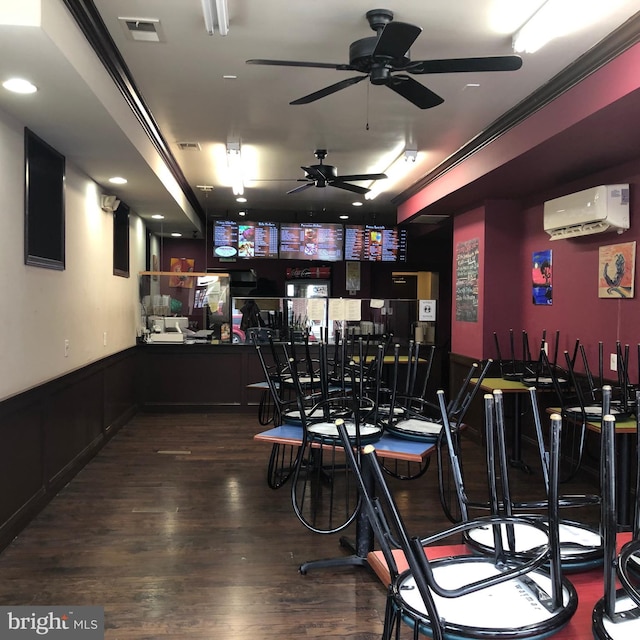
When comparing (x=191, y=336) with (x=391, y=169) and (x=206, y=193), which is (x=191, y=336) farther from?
(x=391, y=169)

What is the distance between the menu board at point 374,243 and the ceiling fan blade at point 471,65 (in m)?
4.88

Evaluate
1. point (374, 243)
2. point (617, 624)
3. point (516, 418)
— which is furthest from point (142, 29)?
point (374, 243)

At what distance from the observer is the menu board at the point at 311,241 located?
7.46 metres

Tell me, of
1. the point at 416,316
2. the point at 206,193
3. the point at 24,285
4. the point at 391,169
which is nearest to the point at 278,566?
the point at 24,285

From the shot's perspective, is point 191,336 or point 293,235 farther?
point 293,235

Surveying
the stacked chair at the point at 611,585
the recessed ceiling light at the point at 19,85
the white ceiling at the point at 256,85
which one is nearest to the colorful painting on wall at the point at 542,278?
the white ceiling at the point at 256,85

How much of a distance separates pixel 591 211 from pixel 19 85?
3663 millimetres

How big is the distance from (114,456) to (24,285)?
78.2 inches

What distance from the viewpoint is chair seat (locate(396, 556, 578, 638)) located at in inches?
36.7

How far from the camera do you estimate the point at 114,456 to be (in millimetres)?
4715

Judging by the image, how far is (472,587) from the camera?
0.97 metres

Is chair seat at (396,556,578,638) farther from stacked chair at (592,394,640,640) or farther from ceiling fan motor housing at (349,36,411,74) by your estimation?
ceiling fan motor housing at (349,36,411,74)

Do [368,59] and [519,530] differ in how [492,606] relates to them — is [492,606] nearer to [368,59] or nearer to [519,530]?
[519,530]

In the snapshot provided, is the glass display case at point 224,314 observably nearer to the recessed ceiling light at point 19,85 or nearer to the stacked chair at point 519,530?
the recessed ceiling light at point 19,85
